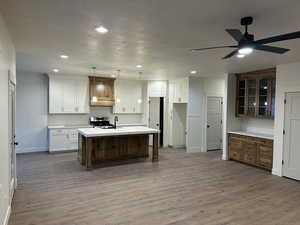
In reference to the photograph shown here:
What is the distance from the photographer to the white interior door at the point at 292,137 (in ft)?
15.8

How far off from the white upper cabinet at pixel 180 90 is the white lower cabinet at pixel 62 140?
3860 mm

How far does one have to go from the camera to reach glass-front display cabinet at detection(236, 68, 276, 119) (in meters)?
5.63

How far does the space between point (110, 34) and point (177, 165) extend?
4.10m

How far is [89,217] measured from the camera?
10.3ft

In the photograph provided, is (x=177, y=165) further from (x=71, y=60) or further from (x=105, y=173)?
(x=71, y=60)

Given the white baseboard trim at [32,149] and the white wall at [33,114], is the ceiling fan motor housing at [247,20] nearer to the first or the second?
the white wall at [33,114]

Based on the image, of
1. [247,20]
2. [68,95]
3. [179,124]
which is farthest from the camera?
[179,124]

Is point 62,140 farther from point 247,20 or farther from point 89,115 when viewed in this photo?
point 247,20

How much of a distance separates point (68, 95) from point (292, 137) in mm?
6734

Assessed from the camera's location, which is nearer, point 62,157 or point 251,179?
point 251,179

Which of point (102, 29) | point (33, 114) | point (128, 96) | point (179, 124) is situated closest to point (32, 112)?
point (33, 114)

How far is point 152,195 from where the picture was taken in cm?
394

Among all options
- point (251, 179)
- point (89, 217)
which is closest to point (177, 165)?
point (251, 179)

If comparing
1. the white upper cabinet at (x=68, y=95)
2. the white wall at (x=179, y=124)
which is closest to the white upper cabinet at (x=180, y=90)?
the white wall at (x=179, y=124)
